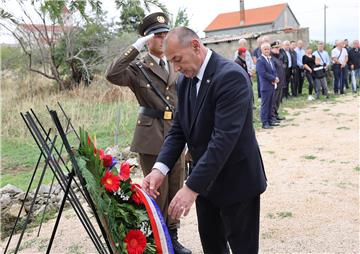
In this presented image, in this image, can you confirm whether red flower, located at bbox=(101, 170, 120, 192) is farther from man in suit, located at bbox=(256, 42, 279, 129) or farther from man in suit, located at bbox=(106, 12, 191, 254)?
man in suit, located at bbox=(256, 42, 279, 129)

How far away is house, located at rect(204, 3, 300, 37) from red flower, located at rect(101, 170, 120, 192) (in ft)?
189

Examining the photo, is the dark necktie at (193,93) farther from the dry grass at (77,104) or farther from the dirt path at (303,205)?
the dry grass at (77,104)

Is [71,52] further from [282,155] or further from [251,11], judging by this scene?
[251,11]

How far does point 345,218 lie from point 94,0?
321cm

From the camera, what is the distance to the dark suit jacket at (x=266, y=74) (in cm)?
916

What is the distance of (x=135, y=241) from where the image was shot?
7.89ft

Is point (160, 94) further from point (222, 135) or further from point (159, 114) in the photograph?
point (222, 135)

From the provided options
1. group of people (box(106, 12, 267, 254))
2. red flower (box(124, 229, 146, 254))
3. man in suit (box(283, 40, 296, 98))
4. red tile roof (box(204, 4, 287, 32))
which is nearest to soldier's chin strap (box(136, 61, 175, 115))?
group of people (box(106, 12, 267, 254))

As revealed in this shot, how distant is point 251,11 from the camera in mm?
66750

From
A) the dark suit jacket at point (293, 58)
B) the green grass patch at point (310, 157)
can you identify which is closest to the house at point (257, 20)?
the dark suit jacket at point (293, 58)

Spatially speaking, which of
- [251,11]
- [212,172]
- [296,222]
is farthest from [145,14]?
[251,11]

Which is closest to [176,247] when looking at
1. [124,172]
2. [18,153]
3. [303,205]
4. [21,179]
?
[124,172]

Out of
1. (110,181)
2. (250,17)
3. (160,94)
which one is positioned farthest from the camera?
(250,17)

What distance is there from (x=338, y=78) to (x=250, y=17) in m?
52.5
